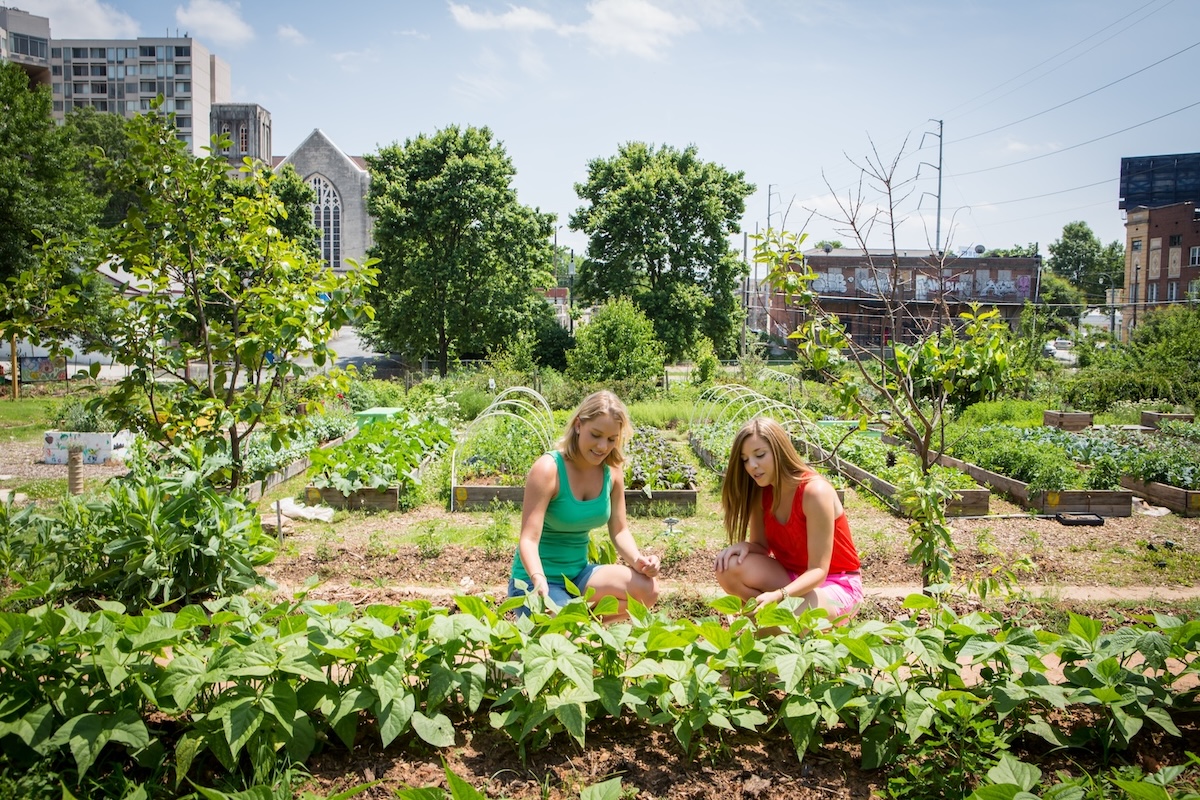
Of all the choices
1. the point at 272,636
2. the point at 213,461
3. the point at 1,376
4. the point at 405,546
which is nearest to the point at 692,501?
the point at 405,546

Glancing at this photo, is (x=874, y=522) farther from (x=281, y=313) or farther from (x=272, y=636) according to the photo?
(x=272, y=636)

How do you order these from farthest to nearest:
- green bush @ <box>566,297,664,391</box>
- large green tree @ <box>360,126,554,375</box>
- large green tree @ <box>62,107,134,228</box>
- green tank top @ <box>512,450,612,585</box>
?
1. large green tree @ <box>62,107,134,228</box>
2. large green tree @ <box>360,126,554,375</box>
3. green bush @ <box>566,297,664,391</box>
4. green tank top @ <box>512,450,612,585</box>

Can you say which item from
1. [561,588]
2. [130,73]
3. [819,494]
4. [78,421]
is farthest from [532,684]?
[130,73]

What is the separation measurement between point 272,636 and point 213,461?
2790 mm

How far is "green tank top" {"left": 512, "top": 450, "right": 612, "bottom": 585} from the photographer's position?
358 cm

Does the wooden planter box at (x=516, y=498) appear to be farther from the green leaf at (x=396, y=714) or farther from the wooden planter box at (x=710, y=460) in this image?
the green leaf at (x=396, y=714)

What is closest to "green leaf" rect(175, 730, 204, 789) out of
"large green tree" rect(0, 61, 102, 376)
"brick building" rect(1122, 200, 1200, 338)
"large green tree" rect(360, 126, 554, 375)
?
"large green tree" rect(0, 61, 102, 376)

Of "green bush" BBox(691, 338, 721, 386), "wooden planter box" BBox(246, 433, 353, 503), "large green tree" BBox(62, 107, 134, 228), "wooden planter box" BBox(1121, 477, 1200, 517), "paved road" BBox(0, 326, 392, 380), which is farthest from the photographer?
"large green tree" BBox(62, 107, 134, 228)

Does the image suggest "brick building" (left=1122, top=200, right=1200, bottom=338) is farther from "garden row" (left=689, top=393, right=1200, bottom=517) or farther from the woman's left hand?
the woman's left hand

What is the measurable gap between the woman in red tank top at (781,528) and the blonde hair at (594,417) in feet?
1.78

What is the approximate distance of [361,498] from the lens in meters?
8.06

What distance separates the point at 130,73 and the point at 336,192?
59.7 m

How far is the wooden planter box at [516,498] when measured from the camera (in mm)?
8047

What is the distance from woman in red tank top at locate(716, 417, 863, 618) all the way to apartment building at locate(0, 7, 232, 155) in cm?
9660
